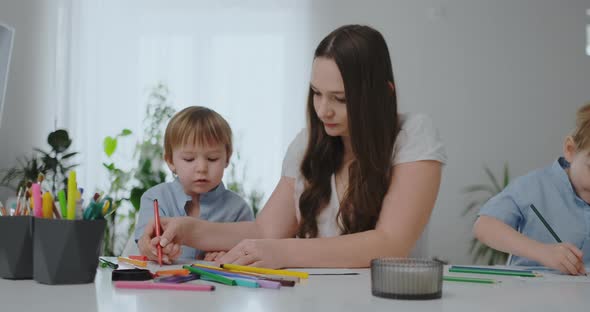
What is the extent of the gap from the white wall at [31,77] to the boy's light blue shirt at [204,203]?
9.89 feet

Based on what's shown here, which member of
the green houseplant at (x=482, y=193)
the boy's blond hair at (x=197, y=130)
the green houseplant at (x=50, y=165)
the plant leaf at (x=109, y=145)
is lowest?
the green houseplant at (x=482, y=193)

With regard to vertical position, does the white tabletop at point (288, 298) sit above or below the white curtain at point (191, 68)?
below

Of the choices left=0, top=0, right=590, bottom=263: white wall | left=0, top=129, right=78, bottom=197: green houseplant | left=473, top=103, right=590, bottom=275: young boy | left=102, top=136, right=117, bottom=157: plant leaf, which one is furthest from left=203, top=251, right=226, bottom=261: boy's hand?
left=0, top=0, right=590, bottom=263: white wall

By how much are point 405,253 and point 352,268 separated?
15 cm

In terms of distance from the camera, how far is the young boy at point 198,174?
1957 millimetres

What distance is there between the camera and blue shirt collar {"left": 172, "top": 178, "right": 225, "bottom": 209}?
6.44 feet

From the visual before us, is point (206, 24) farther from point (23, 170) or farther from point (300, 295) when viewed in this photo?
point (300, 295)

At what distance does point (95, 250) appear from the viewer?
1106 millimetres

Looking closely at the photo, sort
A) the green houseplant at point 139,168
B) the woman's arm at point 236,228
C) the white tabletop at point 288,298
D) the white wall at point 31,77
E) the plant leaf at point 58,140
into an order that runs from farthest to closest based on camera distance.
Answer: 1. the white wall at point 31,77
2. the green houseplant at point 139,168
3. the plant leaf at point 58,140
4. the woman's arm at point 236,228
5. the white tabletop at point 288,298

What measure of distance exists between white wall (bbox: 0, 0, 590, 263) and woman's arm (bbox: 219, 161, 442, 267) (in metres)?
3.33

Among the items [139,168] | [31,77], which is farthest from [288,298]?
[31,77]

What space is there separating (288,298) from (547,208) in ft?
3.30

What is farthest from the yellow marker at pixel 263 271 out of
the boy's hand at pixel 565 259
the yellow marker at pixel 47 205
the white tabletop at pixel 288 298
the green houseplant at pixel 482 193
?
the green houseplant at pixel 482 193

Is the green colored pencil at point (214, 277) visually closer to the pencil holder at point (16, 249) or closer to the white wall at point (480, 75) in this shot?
the pencil holder at point (16, 249)
